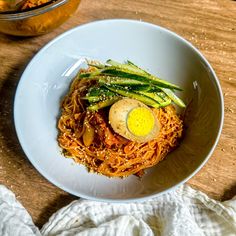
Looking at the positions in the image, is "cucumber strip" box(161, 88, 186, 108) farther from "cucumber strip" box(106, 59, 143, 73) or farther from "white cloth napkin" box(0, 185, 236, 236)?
"white cloth napkin" box(0, 185, 236, 236)

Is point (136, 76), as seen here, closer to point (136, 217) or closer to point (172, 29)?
point (172, 29)

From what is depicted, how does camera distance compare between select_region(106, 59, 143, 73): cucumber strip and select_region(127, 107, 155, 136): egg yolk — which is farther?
select_region(106, 59, 143, 73): cucumber strip

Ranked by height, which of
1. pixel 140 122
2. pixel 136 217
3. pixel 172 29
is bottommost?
pixel 136 217

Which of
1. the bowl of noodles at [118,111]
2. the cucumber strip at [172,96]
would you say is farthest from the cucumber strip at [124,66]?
the cucumber strip at [172,96]

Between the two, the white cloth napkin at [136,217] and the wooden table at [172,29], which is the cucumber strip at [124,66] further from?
the white cloth napkin at [136,217]

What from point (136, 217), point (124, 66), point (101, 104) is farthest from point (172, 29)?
point (136, 217)

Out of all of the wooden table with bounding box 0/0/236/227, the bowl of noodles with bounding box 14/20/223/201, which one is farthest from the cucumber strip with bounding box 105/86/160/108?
the wooden table with bounding box 0/0/236/227

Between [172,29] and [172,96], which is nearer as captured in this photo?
[172,96]
